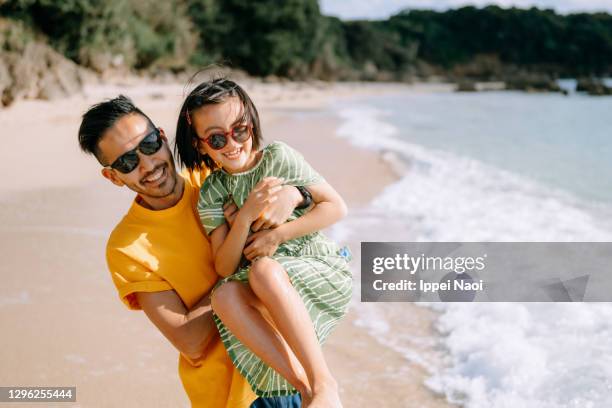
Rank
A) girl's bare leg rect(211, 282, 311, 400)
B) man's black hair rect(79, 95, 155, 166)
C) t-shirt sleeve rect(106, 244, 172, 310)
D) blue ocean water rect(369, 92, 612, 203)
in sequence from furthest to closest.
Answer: blue ocean water rect(369, 92, 612, 203) → man's black hair rect(79, 95, 155, 166) → t-shirt sleeve rect(106, 244, 172, 310) → girl's bare leg rect(211, 282, 311, 400)

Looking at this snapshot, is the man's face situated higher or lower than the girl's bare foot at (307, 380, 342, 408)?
higher

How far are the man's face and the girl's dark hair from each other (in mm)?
104

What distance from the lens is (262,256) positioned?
5.98ft

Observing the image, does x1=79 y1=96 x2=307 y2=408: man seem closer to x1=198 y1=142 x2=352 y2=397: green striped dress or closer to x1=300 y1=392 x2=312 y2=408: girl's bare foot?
x1=198 y1=142 x2=352 y2=397: green striped dress

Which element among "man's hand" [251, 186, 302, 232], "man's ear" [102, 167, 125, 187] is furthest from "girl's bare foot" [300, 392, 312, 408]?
"man's ear" [102, 167, 125, 187]

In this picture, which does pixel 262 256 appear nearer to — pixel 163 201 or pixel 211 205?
pixel 211 205

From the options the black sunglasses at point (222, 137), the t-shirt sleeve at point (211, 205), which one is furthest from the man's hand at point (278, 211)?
the black sunglasses at point (222, 137)

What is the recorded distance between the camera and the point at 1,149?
859 cm

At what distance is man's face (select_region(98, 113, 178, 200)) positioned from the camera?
188 centimetres

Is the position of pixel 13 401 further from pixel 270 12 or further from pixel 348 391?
pixel 270 12

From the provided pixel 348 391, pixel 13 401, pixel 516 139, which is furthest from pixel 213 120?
pixel 516 139

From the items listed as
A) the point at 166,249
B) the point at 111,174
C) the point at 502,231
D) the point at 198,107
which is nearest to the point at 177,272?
the point at 166,249

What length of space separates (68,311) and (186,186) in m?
2.02

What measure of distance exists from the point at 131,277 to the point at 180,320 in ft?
0.65
